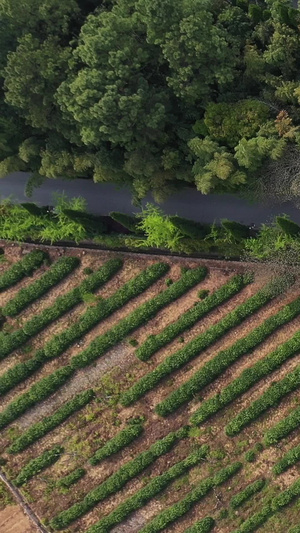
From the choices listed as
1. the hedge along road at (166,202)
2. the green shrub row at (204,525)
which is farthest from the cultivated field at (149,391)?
the hedge along road at (166,202)

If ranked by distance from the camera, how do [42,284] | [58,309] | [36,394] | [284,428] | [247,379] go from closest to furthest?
[284,428], [247,379], [36,394], [58,309], [42,284]

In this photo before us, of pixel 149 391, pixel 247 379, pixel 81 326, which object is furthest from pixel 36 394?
pixel 247 379

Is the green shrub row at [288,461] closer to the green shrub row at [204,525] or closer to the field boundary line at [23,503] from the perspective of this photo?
the green shrub row at [204,525]

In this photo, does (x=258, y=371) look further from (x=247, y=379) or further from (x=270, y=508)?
(x=270, y=508)

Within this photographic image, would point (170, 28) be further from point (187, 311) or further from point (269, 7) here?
point (187, 311)

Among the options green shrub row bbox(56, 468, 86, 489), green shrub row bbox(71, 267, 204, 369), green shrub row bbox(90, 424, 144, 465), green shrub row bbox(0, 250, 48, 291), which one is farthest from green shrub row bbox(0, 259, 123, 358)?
green shrub row bbox(56, 468, 86, 489)

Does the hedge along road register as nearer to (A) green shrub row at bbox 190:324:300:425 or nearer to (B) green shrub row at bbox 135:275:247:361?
(B) green shrub row at bbox 135:275:247:361

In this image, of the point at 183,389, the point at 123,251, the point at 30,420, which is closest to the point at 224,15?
the point at 123,251
